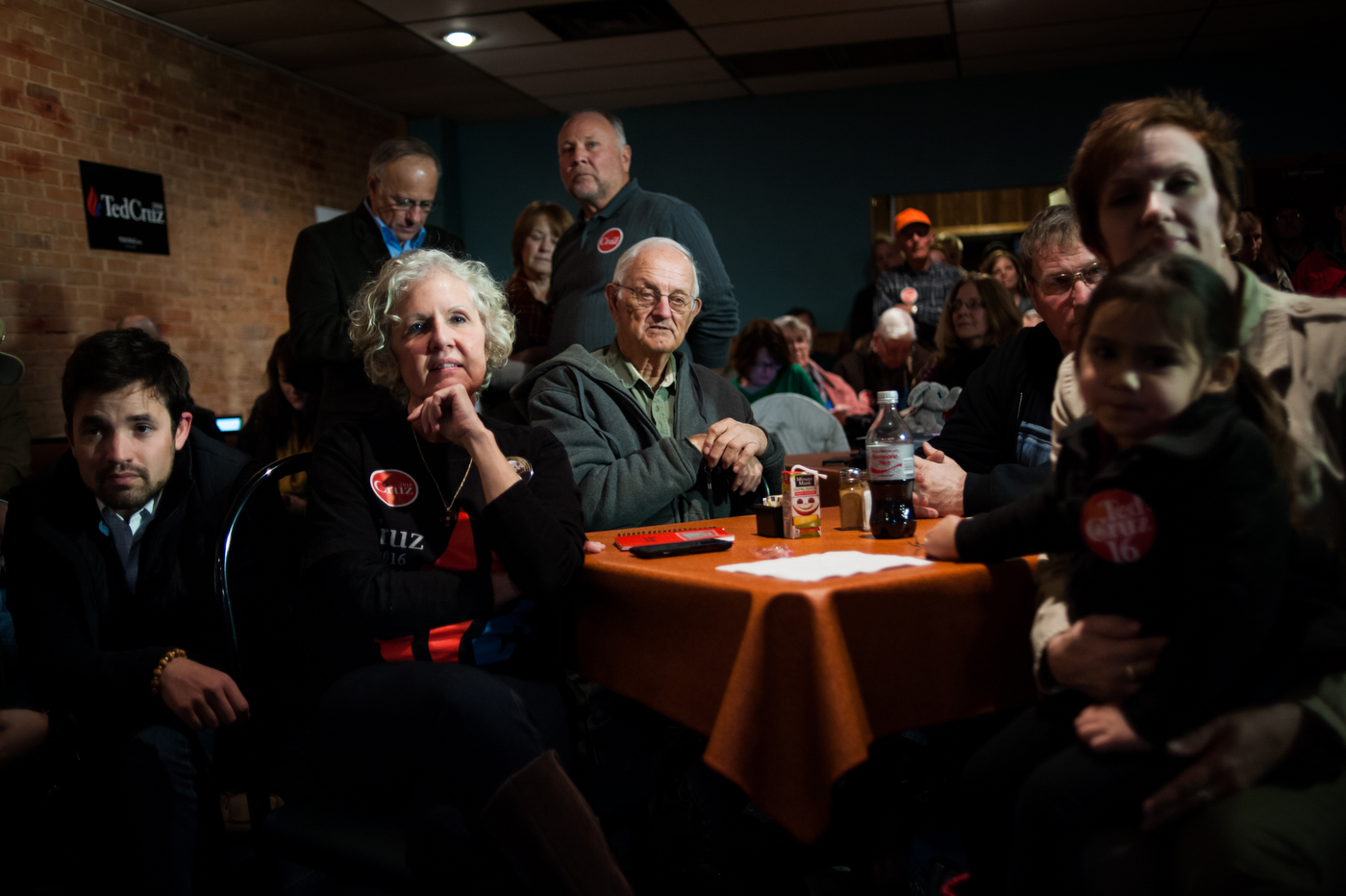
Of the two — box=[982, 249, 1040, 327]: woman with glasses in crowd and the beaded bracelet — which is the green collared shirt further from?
box=[982, 249, 1040, 327]: woman with glasses in crowd

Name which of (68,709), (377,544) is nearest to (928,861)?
(377,544)

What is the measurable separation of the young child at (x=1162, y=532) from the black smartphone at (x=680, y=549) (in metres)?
0.62

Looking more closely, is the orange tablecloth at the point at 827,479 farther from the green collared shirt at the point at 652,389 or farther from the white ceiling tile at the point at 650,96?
the white ceiling tile at the point at 650,96

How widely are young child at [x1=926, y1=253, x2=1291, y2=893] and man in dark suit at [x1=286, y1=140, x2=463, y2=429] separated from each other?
6.53ft

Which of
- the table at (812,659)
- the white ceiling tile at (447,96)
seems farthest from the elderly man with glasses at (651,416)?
the white ceiling tile at (447,96)

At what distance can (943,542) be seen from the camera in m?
1.38

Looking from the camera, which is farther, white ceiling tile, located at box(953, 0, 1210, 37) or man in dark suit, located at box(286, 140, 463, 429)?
white ceiling tile, located at box(953, 0, 1210, 37)

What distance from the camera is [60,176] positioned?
4.93 metres

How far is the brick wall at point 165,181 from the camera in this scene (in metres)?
4.75

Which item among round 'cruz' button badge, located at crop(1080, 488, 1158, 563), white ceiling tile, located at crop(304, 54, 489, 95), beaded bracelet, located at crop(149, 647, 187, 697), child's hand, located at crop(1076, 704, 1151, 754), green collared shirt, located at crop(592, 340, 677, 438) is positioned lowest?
beaded bracelet, located at crop(149, 647, 187, 697)

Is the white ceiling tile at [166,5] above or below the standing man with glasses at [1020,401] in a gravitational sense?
above

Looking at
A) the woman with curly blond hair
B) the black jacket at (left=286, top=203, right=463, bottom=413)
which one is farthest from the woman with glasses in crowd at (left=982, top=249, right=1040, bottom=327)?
the woman with curly blond hair

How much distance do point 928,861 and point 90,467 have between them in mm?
1608

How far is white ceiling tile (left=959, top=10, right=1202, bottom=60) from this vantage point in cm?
612
